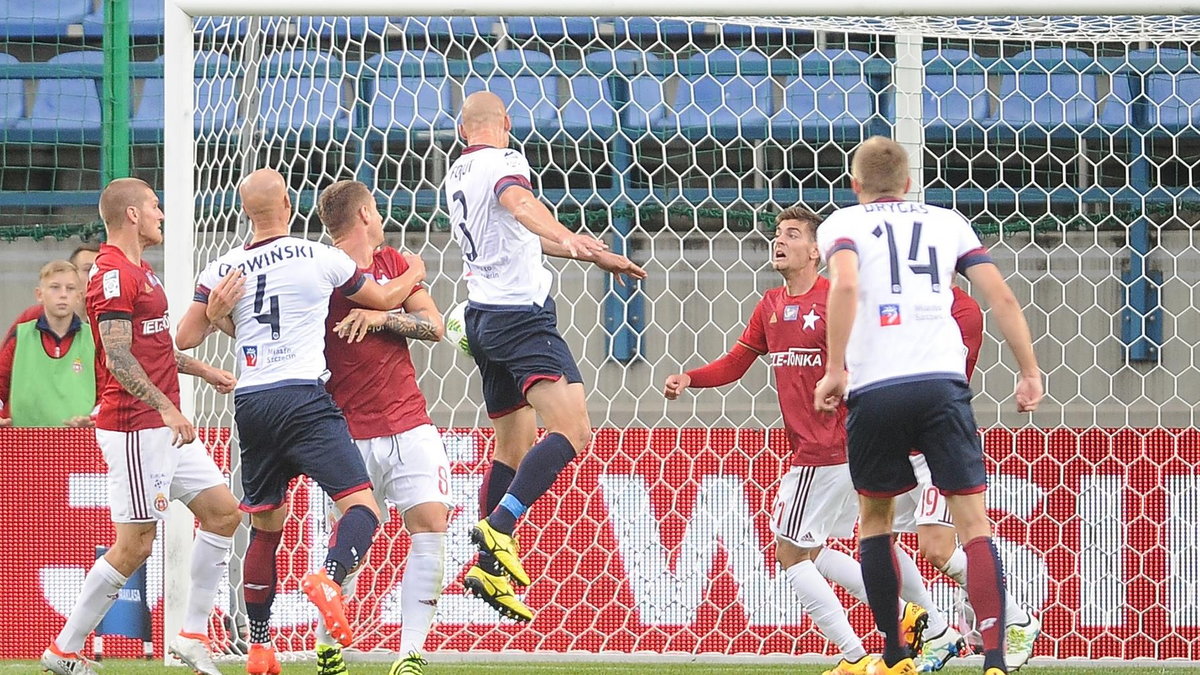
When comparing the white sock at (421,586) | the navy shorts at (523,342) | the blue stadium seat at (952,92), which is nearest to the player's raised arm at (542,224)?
the navy shorts at (523,342)

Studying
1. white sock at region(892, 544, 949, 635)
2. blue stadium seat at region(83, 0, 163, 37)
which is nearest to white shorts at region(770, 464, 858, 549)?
white sock at region(892, 544, 949, 635)

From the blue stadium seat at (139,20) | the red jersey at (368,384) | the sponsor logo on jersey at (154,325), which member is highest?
the blue stadium seat at (139,20)

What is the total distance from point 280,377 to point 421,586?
0.93 meters

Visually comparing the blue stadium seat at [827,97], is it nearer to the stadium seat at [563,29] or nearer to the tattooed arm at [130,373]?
the stadium seat at [563,29]

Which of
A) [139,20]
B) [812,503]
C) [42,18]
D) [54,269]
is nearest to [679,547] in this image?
[812,503]

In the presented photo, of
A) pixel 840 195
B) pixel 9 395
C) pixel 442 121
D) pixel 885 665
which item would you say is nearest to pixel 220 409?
pixel 9 395

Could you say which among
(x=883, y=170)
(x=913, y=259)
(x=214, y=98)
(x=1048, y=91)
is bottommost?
(x=913, y=259)

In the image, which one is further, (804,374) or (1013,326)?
(804,374)

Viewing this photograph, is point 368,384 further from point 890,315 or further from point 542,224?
point 890,315

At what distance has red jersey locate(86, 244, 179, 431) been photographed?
596cm

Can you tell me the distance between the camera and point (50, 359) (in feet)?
26.3

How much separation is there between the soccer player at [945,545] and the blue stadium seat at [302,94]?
128 inches

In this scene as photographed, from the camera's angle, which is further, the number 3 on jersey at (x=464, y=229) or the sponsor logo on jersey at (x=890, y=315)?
the number 3 on jersey at (x=464, y=229)

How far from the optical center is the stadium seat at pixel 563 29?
27.6 feet
